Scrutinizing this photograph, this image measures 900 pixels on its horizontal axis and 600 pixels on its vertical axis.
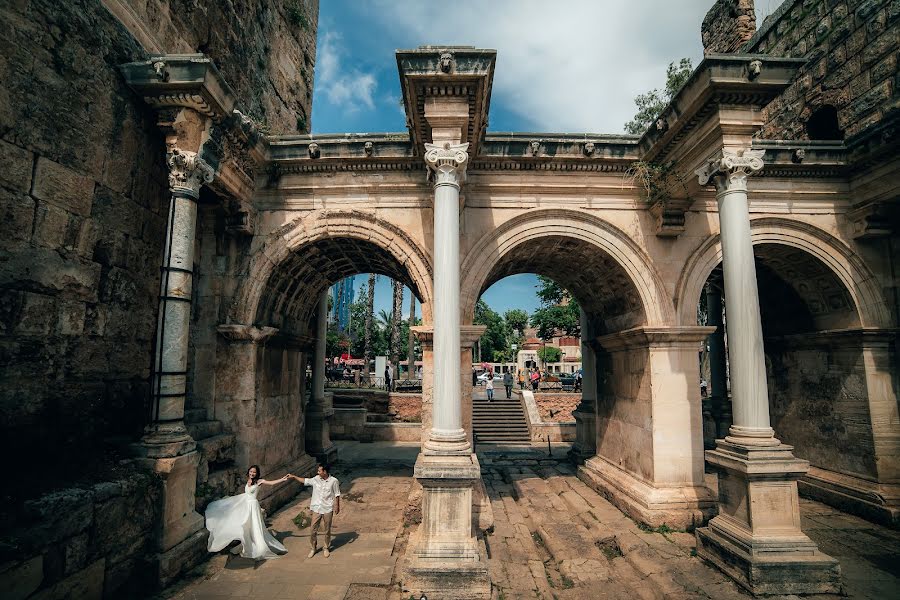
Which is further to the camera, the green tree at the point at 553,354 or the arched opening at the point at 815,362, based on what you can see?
the green tree at the point at 553,354

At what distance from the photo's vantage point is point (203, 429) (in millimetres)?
6703

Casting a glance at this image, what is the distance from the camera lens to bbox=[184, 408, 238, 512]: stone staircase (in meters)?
6.11

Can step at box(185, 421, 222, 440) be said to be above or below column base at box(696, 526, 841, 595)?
above

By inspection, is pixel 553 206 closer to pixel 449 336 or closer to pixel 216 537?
pixel 449 336

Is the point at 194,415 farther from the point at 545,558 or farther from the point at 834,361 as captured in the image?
the point at 834,361

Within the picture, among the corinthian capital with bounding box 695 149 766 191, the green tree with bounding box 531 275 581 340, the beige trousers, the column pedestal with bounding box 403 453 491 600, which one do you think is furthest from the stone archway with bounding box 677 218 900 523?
the green tree with bounding box 531 275 581 340

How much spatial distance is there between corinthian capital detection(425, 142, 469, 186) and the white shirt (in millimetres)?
4312

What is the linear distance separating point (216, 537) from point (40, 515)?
216 centimetres

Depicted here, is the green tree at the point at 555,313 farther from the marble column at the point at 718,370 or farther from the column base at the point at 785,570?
the column base at the point at 785,570

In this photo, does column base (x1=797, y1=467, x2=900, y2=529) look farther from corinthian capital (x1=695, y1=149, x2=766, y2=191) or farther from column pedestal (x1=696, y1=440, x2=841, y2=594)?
corinthian capital (x1=695, y1=149, x2=766, y2=191)

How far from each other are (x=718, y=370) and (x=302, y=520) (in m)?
11.5

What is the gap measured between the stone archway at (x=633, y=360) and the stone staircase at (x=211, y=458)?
13.9ft

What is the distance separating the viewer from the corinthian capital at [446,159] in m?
5.95

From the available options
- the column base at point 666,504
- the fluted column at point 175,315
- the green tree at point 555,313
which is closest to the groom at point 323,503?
the fluted column at point 175,315
